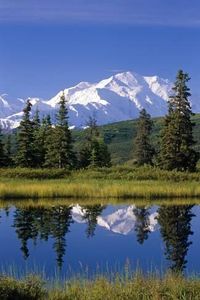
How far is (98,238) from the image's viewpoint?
28.2 m

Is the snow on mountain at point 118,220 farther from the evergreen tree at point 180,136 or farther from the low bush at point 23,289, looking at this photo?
the evergreen tree at point 180,136

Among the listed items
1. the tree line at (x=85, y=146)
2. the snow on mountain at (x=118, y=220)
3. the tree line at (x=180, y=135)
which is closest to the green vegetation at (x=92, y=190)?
the snow on mountain at (x=118, y=220)

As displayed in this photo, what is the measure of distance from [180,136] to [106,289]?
56656 millimetres

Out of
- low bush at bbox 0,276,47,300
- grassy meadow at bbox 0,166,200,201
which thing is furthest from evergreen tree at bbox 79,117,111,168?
low bush at bbox 0,276,47,300

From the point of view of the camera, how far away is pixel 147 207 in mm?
38781

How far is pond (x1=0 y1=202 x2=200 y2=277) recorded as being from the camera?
20.7 m

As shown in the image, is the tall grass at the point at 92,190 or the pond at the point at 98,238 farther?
the tall grass at the point at 92,190

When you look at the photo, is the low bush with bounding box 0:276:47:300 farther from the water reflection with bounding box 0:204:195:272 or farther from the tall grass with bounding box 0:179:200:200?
the tall grass with bounding box 0:179:200:200

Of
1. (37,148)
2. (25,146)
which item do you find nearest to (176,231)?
(25,146)

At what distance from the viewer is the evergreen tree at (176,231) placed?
22075 millimetres

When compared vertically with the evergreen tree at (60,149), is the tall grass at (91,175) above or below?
below

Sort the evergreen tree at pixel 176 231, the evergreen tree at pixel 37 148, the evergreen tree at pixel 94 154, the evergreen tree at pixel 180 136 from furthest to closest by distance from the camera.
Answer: the evergreen tree at pixel 94 154 < the evergreen tree at pixel 37 148 < the evergreen tree at pixel 180 136 < the evergreen tree at pixel 176 231

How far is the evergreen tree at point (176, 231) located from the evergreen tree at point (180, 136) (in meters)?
30.2

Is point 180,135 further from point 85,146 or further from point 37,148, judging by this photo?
point 85,146
